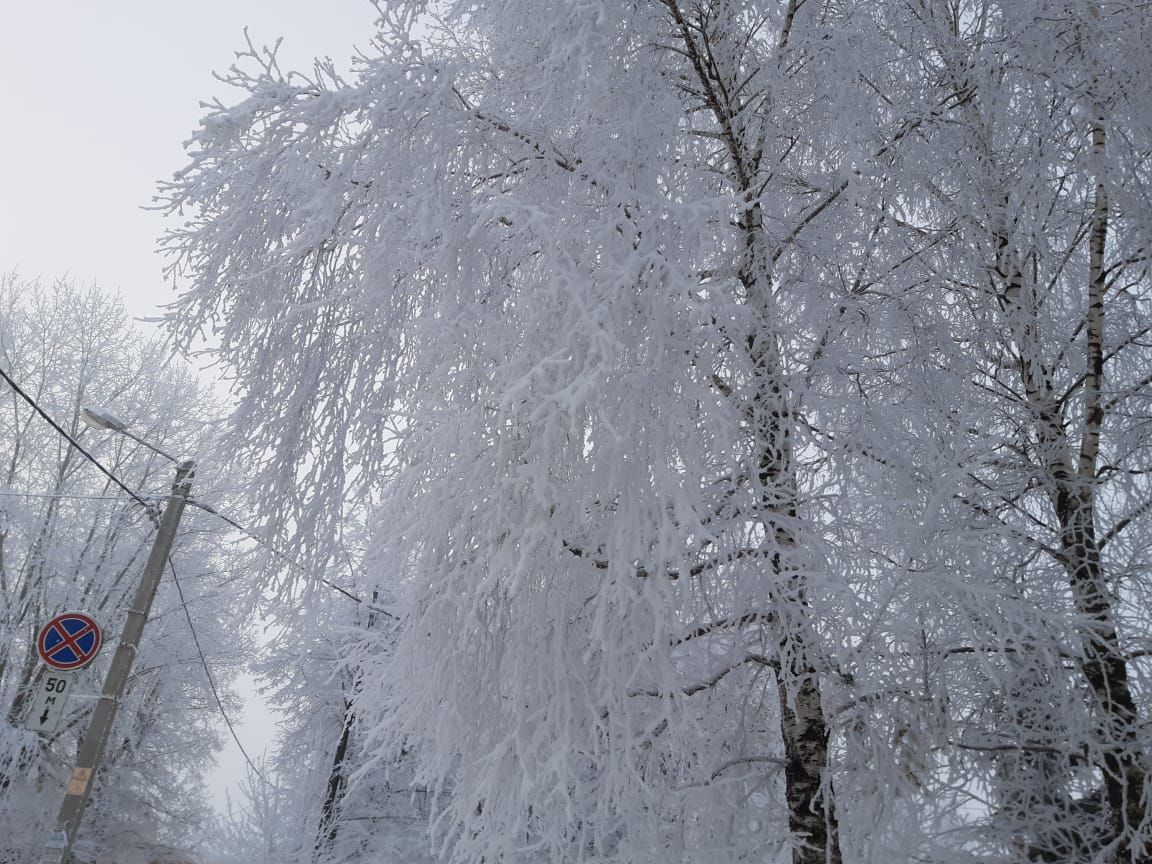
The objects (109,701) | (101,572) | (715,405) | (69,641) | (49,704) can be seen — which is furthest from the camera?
(101,572)

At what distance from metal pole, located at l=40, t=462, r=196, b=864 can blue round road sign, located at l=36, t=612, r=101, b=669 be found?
21cm

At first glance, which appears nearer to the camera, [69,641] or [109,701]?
[69,641]

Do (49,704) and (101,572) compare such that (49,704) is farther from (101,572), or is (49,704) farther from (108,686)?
(101,572)

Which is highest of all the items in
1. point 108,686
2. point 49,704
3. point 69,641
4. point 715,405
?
point 715,405

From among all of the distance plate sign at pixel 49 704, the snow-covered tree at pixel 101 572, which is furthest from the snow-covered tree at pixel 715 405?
the snow-covered tree at pixel 101 572

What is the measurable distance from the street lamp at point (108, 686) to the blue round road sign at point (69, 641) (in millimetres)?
253

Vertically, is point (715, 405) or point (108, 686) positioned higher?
point (715, 405)

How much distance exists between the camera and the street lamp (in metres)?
5.64

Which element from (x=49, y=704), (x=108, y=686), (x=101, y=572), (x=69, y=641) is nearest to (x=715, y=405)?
(x=49, y=704)

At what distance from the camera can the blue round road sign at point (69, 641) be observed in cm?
581

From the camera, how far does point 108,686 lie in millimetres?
6223

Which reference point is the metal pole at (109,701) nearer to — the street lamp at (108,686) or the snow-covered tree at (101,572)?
the street lamp at (108,686)

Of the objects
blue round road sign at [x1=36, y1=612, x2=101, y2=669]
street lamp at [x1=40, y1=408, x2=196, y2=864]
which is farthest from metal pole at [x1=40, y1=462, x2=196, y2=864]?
blue round road sign at [x1=36, y1=612, x2=101, y2=669]

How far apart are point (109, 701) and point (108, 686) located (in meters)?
0.13
